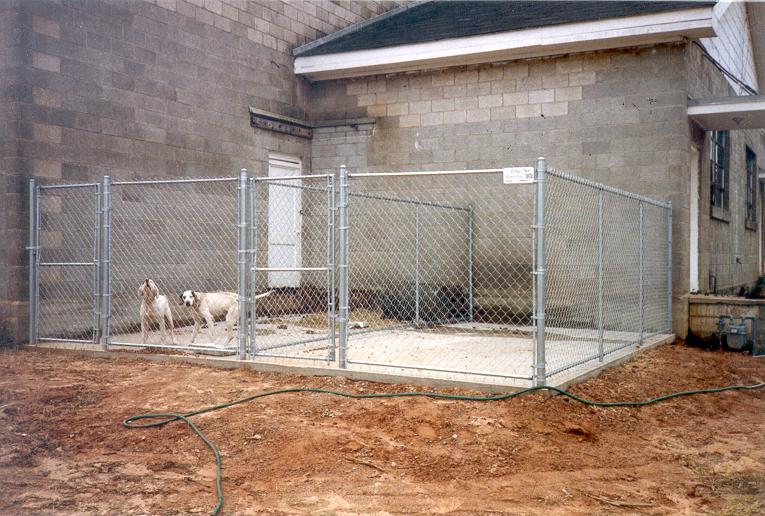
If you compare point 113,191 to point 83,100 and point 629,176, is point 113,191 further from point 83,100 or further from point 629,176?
point 629,176

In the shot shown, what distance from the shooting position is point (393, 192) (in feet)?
40.9

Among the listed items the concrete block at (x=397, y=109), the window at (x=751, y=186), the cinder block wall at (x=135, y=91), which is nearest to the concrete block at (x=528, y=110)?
the concrete block at (x=397, y=109)

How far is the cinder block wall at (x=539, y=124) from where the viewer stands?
10539mm

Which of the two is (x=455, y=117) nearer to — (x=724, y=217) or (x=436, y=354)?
(x=436, y=354)

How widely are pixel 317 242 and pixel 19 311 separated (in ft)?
17.2

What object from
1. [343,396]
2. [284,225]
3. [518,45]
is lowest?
[343,396]

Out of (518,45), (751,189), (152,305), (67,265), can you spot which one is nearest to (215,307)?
(152,305)

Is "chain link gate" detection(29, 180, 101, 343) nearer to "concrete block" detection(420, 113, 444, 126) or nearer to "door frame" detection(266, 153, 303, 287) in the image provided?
"door frame" detection(266, 153, 303, 287)

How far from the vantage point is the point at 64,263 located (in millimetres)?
8633

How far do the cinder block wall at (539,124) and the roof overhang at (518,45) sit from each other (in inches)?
7.5

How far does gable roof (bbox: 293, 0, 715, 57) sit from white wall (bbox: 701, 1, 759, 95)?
4.96 feet

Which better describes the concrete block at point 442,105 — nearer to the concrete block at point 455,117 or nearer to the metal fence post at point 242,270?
the concrete block at point 455,117

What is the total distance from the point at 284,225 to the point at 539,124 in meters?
4.41

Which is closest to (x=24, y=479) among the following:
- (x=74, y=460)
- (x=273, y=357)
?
(x=74, y=460)
